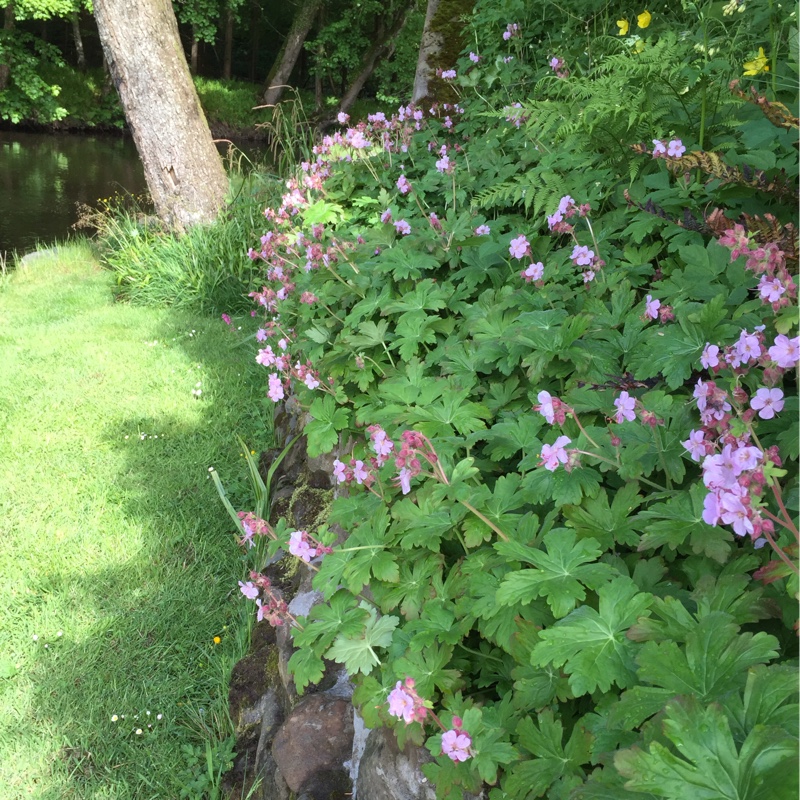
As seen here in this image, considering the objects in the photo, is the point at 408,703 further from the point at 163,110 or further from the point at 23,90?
the point at 23,90

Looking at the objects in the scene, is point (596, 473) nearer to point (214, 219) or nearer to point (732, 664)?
point (732, 664)

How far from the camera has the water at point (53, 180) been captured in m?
10.8

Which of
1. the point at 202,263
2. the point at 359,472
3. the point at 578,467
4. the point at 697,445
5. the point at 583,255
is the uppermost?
the point at 583,255

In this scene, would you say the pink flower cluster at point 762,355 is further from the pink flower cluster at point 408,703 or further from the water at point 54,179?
the water at point 54,179

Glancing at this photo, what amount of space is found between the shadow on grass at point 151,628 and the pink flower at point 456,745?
1.56 meters

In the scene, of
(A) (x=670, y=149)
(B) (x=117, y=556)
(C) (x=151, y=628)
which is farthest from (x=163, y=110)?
(A) (x=670, y=149)

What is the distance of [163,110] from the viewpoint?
7.05 metres

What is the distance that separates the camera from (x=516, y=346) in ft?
6.46

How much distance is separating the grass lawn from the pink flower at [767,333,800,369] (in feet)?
7.52

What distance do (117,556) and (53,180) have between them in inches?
526

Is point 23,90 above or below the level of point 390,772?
above

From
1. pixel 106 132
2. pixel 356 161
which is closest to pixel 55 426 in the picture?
pixel 356 161

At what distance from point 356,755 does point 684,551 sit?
111 centimetres

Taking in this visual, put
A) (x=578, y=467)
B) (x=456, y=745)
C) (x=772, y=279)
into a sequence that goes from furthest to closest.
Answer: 1. (x=578, y=467)
2. (x=772, y=279)
3. (x=456, y=745)
